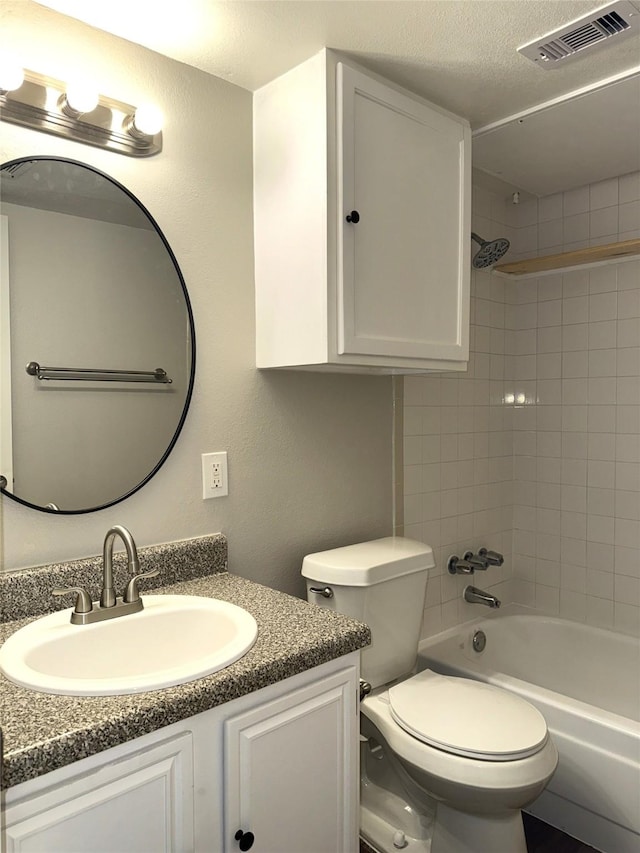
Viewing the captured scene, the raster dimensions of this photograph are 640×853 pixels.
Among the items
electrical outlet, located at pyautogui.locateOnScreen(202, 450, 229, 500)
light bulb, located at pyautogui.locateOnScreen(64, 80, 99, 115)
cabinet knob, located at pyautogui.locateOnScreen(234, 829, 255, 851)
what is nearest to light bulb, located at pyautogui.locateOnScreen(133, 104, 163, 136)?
light bulb, located at pyautogui.locateOnScreen(64, 80, 99, 115)

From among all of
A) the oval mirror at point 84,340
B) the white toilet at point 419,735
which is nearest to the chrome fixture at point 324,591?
the white toilet at point 419,735

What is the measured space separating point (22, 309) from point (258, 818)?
117 centimetres

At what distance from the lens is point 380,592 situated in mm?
1858

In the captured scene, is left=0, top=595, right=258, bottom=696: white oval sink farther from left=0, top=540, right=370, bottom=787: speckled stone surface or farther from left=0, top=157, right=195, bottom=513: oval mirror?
left=0, top=157, right=195, bottom=513: oval mirror

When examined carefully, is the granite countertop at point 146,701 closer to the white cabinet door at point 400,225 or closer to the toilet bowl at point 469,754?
the toilet bowl at point 469,754

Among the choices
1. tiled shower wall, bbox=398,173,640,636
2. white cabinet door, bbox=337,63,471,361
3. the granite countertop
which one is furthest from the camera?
tiled shower wall, bbox=398,173,640,636

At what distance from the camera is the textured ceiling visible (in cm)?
144

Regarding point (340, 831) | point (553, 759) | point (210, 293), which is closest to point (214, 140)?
point (210, 293)

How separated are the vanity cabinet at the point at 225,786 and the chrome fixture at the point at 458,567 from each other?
1339 millimetres

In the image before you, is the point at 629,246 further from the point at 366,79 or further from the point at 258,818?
the point at 258,818

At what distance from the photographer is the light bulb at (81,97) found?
140 cm

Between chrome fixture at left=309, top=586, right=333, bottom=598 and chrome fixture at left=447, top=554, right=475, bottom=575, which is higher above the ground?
chrome fixture at left=309, top=586, right=333, bottom=598

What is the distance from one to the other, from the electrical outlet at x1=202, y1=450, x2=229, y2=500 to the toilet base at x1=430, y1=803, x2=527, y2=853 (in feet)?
3.59

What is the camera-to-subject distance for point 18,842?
34.4 inches
